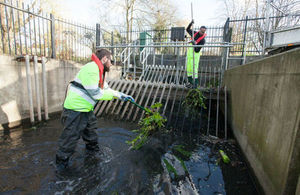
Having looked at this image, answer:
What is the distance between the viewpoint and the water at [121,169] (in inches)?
85.2

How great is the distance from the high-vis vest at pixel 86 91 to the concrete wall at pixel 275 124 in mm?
2293

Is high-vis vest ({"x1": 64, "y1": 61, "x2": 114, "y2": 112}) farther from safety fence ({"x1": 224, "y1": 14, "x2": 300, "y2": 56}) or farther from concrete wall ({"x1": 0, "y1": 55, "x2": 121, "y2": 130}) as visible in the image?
safety fence ({"x1": 224, "y1": 14, "x2": 300, "y2": 56})

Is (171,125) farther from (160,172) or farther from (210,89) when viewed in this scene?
(160,172)

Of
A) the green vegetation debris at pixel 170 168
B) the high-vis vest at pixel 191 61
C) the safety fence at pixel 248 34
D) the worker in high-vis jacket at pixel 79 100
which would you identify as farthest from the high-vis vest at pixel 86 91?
the safety fence at pixel 248 34

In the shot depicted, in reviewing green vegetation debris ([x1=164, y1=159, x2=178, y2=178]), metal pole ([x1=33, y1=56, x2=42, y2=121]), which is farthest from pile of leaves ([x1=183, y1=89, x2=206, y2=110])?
metal pole ([x1=33, y1=56, x2=42, y2=121])

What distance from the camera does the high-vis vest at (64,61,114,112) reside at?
2.39 meters

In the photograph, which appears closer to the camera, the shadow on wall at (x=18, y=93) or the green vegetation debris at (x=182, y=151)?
the green vegetation debris at (x=182, y=151)

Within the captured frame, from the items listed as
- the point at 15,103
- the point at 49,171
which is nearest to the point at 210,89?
the point at 49,171

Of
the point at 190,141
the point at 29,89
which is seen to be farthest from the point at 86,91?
the point at 29,89

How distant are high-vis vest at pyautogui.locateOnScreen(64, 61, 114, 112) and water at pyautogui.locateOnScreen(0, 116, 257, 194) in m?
1.03

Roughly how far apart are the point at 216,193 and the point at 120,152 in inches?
69.8

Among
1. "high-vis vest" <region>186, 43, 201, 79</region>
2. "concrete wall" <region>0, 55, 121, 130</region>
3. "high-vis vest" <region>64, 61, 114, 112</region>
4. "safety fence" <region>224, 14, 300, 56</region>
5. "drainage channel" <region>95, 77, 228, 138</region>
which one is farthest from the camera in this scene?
"safety fence" <region>224, 14, 300, 56</region>

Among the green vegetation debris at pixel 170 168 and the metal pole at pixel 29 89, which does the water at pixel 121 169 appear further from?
the metal pole at pixel 29 89

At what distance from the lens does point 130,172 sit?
2.50m
